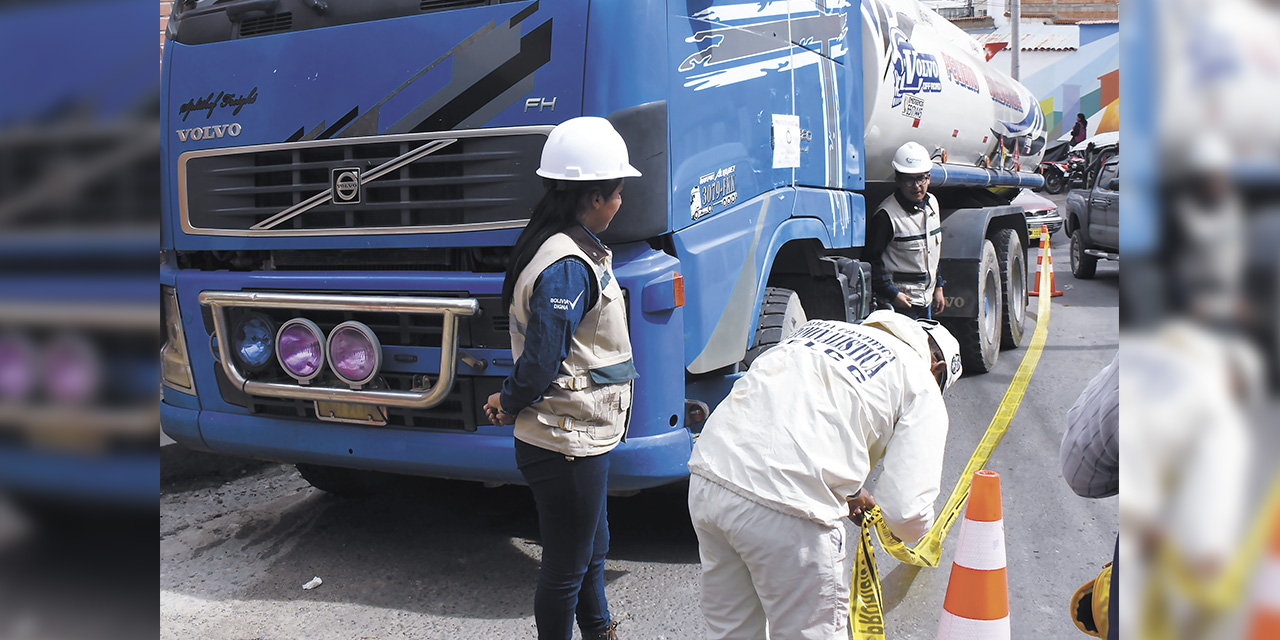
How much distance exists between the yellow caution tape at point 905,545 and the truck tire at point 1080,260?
6.74 metres

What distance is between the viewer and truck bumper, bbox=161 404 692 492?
3.62m

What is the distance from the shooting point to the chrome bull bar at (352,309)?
3.59 metres

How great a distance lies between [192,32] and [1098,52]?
29.2 metres

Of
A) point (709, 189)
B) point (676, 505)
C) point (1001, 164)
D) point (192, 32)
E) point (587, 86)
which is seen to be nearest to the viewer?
point (587, 86)

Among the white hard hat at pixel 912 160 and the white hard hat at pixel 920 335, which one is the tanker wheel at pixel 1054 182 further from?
the white hard hat at pixel 920 335

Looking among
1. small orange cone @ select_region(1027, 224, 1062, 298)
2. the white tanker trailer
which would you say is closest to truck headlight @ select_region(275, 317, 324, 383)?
the white tanker trailer

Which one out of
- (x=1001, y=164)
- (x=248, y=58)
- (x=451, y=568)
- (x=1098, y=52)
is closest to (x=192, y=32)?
(x=248, y=58)

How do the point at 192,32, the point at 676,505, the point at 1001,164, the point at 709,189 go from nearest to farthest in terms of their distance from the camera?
the point at 709,189, the point at 192,32, the point at 676,505, the point at 1001,164

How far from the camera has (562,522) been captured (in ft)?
9.60

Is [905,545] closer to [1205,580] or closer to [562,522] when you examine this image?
[562,522]

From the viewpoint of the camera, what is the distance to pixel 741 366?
165 inches

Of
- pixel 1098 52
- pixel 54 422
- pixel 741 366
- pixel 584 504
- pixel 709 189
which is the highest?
pixel 1098 52

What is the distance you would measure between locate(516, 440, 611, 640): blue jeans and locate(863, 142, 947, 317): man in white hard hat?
3.67m

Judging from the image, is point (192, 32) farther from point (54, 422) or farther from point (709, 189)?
point (54, 422)
